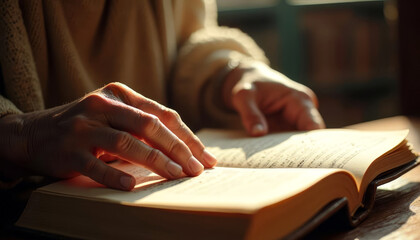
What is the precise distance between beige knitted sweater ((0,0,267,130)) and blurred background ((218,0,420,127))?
4.86 feet

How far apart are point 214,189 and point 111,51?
54cm

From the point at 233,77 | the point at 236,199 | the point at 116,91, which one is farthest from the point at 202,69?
the point at 236,199

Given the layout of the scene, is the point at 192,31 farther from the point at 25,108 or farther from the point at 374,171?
the point at 374,171

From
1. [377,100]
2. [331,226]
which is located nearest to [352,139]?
[331,226]

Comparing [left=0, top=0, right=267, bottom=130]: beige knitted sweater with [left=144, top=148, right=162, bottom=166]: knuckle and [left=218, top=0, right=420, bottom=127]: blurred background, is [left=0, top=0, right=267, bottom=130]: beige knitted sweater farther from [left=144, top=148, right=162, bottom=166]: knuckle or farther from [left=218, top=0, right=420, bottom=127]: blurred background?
[left=218, top=0, right=420, bottom=127]: blurred background

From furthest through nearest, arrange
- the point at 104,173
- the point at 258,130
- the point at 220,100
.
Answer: the point at 220,100, the point at 258,130, the point at 104,173

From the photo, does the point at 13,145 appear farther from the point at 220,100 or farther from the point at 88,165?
the point at 220,100

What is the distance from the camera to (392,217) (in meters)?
0.54

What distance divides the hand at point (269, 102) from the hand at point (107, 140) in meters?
0.30

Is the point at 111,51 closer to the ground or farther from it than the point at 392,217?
farther from it

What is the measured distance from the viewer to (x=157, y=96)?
1.00 m

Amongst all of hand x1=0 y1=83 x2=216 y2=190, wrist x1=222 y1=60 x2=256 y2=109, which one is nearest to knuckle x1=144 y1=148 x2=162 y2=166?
hand x1=0 y1=83 x2=216 y2=190

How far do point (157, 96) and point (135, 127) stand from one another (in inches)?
18.0

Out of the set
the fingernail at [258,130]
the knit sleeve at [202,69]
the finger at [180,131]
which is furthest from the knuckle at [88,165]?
the knit sleeve at [202,69]
